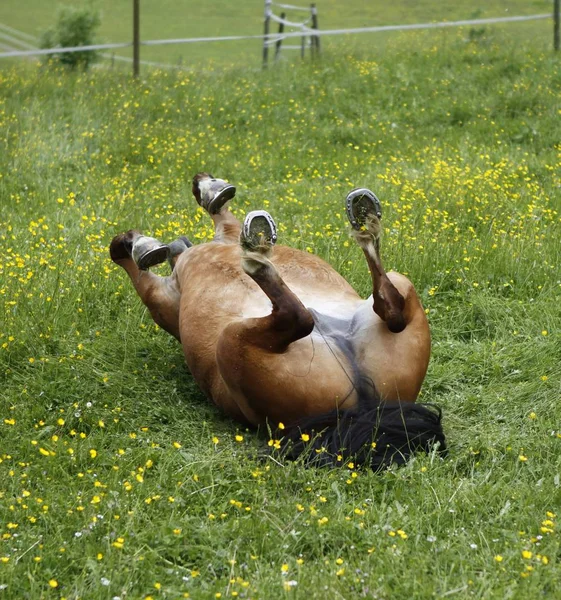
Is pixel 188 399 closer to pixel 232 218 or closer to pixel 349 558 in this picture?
pixel 232 218

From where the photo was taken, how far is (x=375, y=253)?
414 cm

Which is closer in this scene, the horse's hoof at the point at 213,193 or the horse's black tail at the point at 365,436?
the horse's black tail at the point at 365,436

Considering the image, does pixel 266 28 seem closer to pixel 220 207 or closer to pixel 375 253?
pixel 220 207

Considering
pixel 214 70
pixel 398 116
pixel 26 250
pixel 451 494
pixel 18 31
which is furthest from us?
pixel 18 31

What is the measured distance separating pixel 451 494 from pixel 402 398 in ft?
1.87

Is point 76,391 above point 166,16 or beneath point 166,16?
beneath

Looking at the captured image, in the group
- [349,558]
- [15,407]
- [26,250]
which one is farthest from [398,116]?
[349,558]

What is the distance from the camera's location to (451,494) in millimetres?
3658

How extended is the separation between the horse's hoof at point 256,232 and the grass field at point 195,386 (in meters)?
0.85

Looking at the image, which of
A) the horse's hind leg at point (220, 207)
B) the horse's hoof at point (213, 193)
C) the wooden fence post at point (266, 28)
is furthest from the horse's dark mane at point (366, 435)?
the wooden fence post at point (266, 28)

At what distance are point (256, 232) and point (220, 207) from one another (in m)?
1.83

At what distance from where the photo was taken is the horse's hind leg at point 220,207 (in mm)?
5547

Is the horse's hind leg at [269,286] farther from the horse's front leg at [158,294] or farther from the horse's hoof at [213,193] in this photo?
the horse's hoof at [213,193]

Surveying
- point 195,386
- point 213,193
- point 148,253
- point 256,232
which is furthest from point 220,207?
point 256,232
